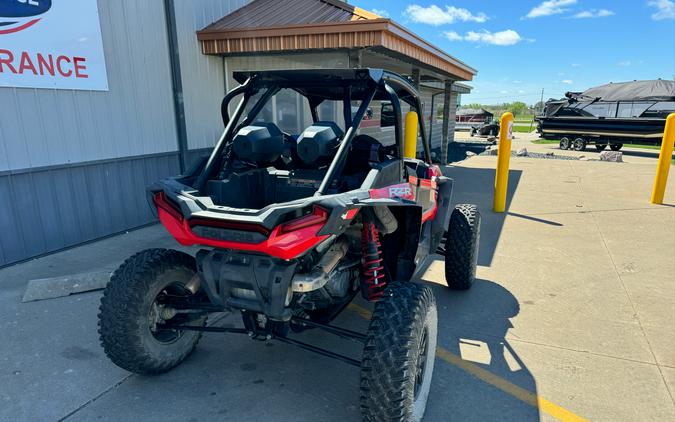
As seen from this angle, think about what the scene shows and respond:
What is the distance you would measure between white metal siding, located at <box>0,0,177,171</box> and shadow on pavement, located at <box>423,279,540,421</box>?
476 centimetres

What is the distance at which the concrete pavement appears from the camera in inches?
106

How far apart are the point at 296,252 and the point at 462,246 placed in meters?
2.48

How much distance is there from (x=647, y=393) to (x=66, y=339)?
14.2 feet

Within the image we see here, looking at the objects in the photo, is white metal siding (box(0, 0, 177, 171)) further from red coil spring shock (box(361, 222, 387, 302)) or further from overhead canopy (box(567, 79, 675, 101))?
overhead canopy (box(567, 79, 675, 101))

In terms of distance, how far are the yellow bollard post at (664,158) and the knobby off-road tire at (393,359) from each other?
8171 millimetres

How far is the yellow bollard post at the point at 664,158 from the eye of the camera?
7949mm

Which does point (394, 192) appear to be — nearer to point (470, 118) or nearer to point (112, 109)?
point (112, 109)

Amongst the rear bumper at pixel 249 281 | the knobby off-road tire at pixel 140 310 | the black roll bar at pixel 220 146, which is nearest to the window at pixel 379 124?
the black roll bar at pixel 220 146

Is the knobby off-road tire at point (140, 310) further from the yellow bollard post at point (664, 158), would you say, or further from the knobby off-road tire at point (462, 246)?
the yellow bollard post at point (664, 158)

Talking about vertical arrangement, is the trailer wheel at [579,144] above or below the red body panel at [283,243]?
below

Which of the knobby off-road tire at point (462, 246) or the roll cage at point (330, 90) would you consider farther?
the knobby off-road tire at point (462, 246)

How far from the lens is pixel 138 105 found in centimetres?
624

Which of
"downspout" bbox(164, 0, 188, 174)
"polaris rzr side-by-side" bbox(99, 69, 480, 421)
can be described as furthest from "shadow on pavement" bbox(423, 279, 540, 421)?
"downspout" bbox(164, 0, 188, 174)

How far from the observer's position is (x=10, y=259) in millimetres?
4980
